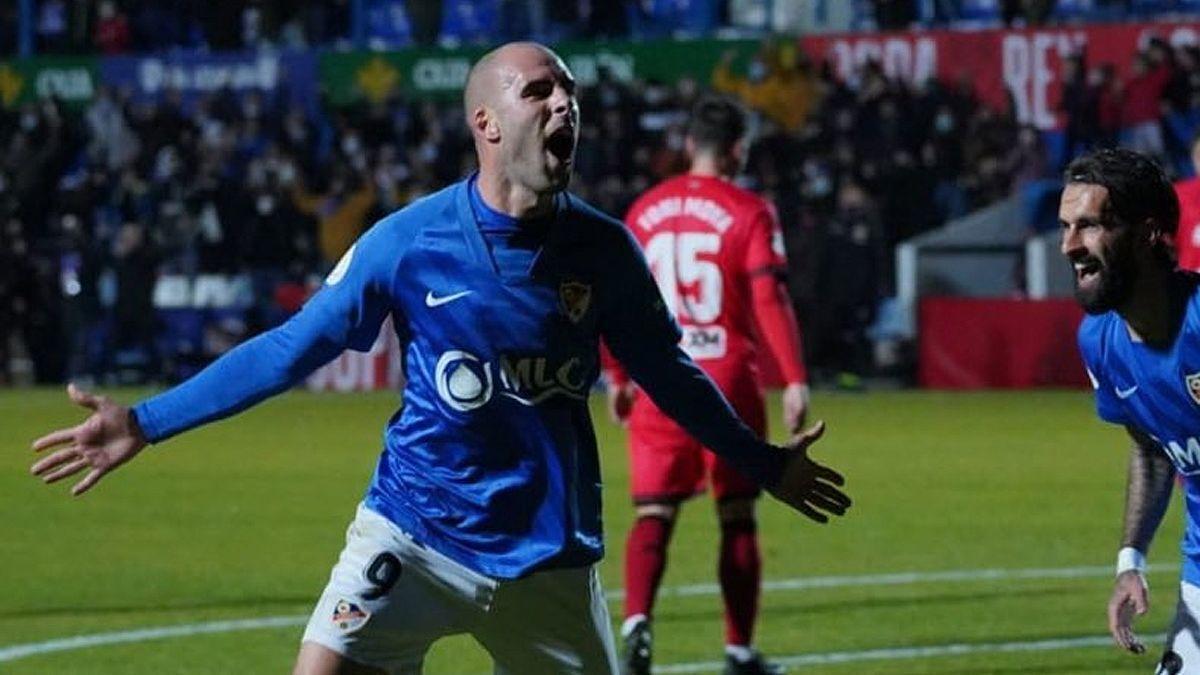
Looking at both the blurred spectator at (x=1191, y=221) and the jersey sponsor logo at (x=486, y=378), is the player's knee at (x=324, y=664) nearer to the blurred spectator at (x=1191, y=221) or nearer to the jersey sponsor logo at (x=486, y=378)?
the jersey sponsor logo at (x=486, y=378)

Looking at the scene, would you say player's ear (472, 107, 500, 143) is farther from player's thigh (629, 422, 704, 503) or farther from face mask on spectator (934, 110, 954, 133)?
face mask on spectator (934, 110, 954, 133)

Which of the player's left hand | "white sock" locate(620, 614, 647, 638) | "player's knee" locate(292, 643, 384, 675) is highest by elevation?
"player's knee" locate(292, 643, 384, 675)

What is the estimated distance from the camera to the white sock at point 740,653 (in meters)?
9.52

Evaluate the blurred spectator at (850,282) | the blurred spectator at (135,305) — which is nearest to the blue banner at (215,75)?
the blurred spectator at (135,305)

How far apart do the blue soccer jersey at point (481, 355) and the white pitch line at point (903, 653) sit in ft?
13.0

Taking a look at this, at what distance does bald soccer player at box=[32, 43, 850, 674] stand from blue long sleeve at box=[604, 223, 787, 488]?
0.12m

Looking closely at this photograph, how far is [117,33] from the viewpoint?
110 ft

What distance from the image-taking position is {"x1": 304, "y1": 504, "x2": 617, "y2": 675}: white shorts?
5664 millimetres

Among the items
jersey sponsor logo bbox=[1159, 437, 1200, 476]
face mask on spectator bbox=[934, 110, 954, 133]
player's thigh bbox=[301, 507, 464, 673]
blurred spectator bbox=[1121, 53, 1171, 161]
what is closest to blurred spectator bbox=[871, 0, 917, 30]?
face mask on spectator bbox=[934, 110, 954, 133]

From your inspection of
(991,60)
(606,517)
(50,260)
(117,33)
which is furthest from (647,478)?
(117,33)

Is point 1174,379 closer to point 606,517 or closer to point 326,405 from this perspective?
point 606,517

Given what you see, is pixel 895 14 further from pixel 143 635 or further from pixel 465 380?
pixel 465 380

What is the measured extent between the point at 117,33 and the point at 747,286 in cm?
2468

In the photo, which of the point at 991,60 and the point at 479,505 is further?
the point at 991,60
